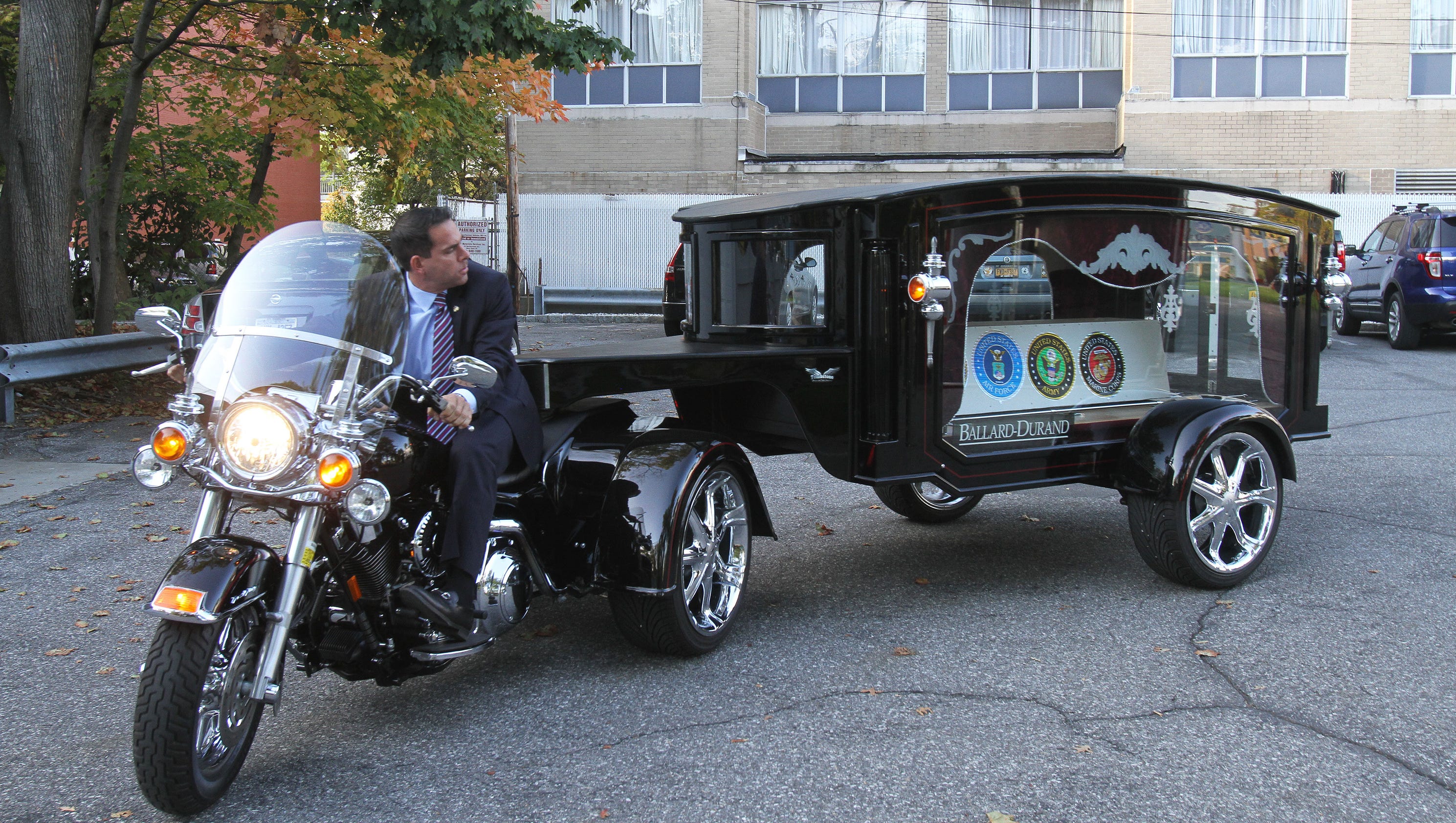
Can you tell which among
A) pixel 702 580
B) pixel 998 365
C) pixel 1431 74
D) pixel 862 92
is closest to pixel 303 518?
pixel 702 580

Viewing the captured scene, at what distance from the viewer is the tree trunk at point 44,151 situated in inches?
408

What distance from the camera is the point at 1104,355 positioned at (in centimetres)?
612

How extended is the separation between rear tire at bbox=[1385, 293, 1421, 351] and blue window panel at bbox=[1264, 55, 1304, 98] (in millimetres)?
10572

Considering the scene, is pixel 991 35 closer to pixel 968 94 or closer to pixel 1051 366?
pixel 968 94

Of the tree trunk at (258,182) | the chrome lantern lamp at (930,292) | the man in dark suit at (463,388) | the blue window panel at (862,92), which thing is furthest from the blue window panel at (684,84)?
the man in dark suit at (463,388)

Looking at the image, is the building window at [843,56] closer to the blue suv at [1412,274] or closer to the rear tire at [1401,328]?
the blue suv at [1412,274]

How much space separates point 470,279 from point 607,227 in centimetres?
2260

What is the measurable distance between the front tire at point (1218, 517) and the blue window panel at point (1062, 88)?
24.1 metres

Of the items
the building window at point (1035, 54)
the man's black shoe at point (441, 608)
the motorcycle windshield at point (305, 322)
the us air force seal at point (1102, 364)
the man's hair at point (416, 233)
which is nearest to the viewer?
the motorcycle windshield at point (305, 322)

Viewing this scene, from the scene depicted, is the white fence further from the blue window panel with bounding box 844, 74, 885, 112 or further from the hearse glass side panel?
the hearse glass side panel

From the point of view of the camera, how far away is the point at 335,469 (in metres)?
3.22

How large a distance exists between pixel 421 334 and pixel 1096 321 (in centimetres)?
349

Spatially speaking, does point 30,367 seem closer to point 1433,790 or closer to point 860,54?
point 1433,790

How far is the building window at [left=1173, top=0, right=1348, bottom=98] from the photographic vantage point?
1017 inches
